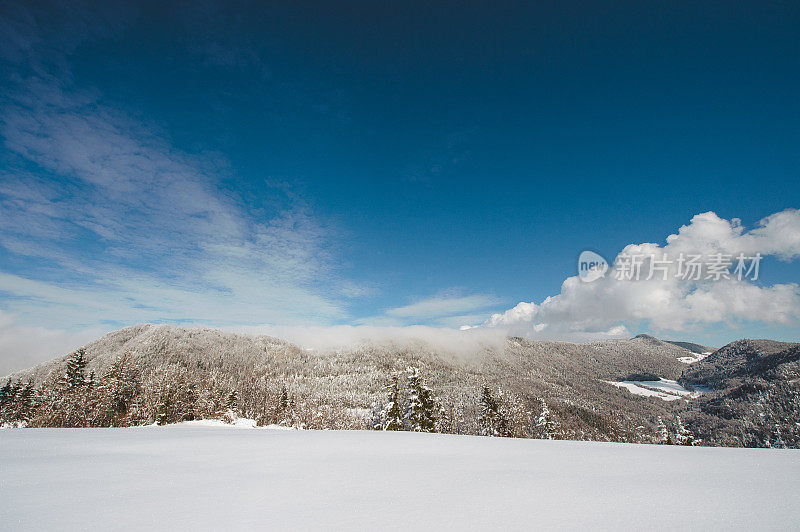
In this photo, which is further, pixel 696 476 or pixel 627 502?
pixel 696 476

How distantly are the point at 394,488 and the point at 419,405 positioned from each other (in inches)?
1175

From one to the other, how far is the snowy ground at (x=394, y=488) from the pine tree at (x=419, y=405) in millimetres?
26524

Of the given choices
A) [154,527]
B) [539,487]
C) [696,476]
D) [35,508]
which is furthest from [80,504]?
[696,476]

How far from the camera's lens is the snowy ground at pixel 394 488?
2.34 m

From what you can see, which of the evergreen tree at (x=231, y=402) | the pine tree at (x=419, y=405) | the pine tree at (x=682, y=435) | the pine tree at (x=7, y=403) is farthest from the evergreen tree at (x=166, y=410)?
the pine tree at (x=682, y=435)

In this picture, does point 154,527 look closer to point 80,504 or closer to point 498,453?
point 80,504

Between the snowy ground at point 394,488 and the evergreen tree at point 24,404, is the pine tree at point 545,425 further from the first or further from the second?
the evergreen tree at point 24,404

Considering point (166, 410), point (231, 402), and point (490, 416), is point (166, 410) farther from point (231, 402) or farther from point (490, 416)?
point (490, 416)

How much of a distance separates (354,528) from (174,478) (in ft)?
8.04

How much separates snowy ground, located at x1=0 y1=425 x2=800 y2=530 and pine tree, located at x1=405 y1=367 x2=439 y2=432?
2652 cm

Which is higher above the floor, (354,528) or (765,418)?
(354,528)

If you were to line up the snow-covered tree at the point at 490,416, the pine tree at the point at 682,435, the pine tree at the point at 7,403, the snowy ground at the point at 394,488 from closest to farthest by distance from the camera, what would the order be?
the snowy ground at the point at 394,488, the snow-covered tree at the point at 490,416, the pine tree at the point at 682,435, the pine tree at the point at 7,403

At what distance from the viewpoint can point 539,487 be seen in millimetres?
3117

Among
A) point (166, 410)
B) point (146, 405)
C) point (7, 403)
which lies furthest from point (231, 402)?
point (7, 403)
